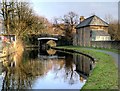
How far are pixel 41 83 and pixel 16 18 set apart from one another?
A: 27.6 meters

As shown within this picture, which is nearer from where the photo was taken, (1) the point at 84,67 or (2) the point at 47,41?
(1) the point at 84,67

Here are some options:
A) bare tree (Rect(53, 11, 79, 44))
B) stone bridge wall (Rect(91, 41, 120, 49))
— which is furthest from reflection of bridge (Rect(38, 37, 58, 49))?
stone bridge wall (Rect(91, 41, 120, 49))

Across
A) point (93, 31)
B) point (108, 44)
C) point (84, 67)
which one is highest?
point (93, 31)

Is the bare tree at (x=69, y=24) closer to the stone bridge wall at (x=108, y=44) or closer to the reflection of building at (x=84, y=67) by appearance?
the stone bridge wall at (x=108, y=44)

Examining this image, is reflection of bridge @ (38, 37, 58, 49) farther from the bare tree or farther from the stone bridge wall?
the stone bridge wall

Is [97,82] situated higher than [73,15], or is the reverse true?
[73,15]

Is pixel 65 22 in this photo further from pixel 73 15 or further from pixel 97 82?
pixel 97 82

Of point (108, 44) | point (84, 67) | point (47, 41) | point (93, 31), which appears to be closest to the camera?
point (84, 67)

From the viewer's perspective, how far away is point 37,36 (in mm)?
57031

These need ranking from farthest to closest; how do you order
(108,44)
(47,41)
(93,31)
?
(47,41), (93,31), (108,44)

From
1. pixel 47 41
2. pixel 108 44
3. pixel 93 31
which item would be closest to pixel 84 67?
pixel 108 44

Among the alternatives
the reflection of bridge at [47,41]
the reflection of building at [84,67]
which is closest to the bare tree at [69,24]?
the reflection of bridge at [47,41]

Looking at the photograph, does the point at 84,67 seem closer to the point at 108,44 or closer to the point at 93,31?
the point at 108,44

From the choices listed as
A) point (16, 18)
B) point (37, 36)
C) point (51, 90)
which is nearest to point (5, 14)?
point (16, 18)
